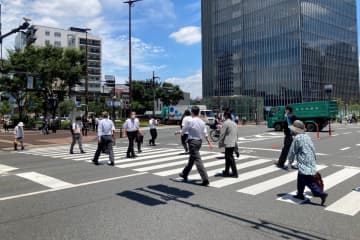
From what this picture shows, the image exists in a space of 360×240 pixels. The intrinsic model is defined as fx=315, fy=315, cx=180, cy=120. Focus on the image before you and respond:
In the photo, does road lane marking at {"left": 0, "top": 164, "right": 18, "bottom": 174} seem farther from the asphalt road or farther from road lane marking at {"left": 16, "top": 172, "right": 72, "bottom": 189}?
road lane marking at {"left": 16, "top": 172, "right": 72, "bottom": 189}

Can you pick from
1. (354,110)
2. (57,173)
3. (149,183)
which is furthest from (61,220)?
(354,110)

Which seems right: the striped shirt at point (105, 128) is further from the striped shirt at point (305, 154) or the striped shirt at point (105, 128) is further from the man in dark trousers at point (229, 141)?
the striped shirt at point (305, 154)

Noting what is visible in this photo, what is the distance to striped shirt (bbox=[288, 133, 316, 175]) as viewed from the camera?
582 centimetres

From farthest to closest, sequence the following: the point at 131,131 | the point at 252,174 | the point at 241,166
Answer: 1. the point at 131,131
2. the point at 241,166
3. the point at 252,174

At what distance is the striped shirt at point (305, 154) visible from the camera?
5816mm

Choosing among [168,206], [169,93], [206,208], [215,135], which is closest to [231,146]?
[206,208]

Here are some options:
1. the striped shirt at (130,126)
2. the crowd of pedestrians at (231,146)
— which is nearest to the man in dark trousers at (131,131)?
the striped shirt at (130,126)

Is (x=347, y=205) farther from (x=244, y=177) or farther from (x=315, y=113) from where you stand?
(x=315, y=113)

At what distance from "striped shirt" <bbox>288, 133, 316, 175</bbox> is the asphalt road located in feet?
2.09

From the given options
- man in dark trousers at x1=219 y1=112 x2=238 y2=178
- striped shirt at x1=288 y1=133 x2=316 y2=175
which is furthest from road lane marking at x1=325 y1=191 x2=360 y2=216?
man in dark trousers at x1=219 y1=112 x2=238 y2=178

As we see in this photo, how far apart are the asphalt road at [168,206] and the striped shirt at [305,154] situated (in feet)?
2.09

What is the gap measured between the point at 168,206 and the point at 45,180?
415 centimetres

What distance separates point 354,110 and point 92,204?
7498 centimetres

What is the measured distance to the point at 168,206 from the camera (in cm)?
566
